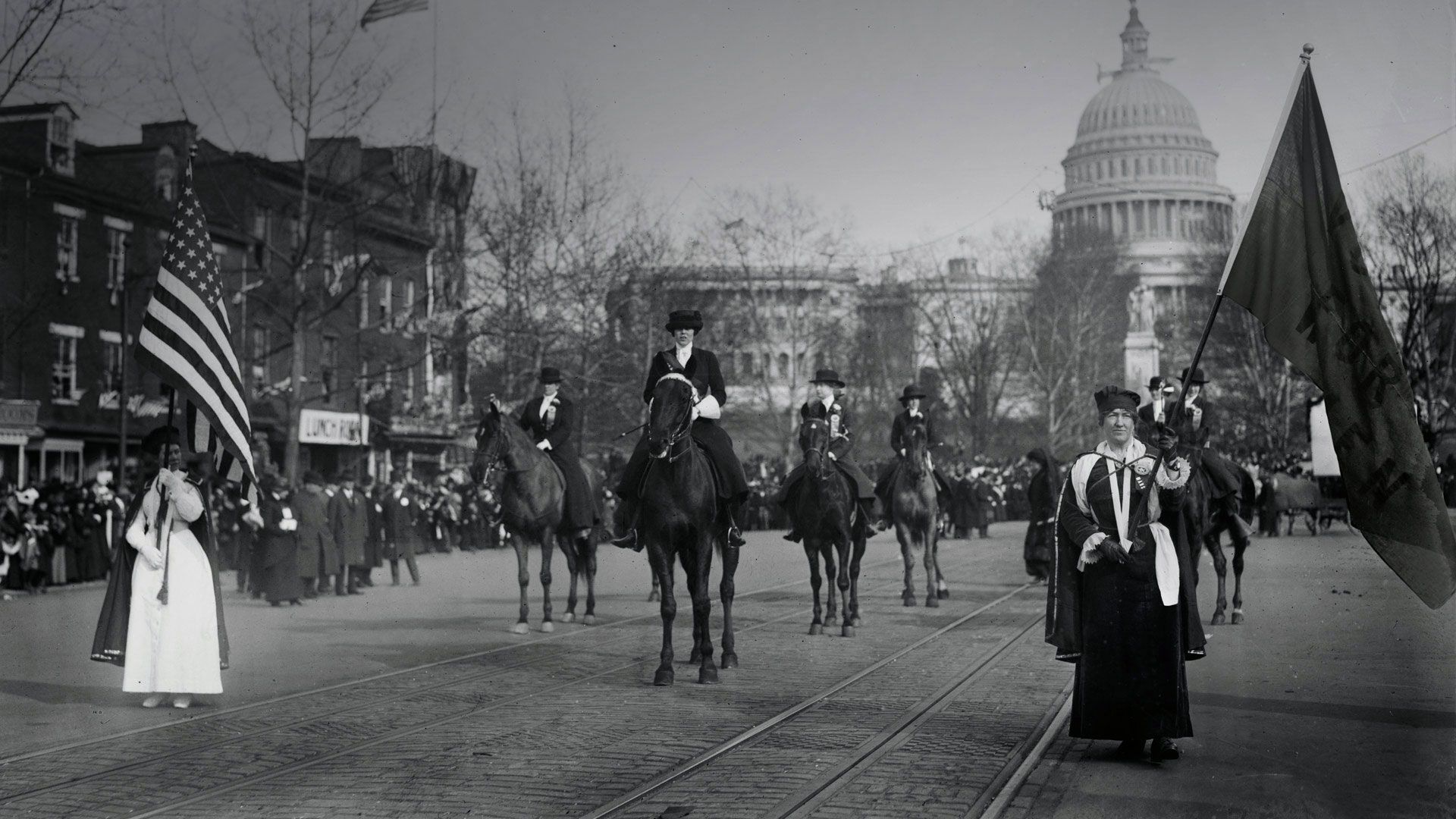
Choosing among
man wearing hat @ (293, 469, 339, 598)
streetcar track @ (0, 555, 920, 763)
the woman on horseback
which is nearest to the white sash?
the woman on horseback

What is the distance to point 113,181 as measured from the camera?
117 feet

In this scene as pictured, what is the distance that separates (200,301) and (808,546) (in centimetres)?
689

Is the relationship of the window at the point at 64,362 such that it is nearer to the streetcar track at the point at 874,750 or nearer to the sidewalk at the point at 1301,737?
the sidewalk at the point at 1301,737

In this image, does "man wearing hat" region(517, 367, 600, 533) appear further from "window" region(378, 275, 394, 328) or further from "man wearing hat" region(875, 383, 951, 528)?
"window" region(378, 275, 394, 328)

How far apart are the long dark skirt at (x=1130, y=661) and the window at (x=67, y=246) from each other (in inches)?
1288

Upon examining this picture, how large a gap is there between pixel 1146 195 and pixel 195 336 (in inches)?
2625

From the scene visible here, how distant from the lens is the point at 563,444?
1791cm

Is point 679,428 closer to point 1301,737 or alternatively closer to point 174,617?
point 174,617

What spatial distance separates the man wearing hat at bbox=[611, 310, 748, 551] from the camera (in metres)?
12.2

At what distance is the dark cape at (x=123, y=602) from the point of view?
35.4 feet

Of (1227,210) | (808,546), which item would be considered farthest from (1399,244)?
(1227,210)

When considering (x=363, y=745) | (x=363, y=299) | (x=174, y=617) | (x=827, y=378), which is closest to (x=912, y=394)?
(x=827, y=378)

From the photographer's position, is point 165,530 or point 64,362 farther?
point 64,362

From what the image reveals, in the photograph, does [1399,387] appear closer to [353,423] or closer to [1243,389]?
[353,423]
